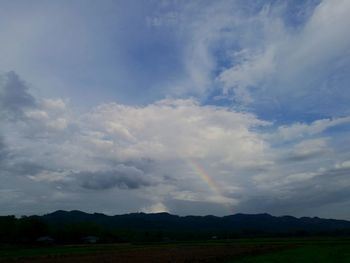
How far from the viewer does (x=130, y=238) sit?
165500 millimetres

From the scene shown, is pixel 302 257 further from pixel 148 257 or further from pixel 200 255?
pixel 148 257

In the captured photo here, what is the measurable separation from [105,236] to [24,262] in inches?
4135

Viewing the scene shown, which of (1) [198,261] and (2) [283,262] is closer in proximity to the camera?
(2) [283,262]

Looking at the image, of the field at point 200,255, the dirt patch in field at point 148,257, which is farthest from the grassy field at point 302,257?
the dirt patch in field at point 148,257

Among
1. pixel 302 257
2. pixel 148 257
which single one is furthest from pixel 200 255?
pixel 302 257

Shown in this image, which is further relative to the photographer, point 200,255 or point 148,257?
point 200,255

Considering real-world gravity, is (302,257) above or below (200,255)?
below

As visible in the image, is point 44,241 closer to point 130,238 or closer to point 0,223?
point 0,223

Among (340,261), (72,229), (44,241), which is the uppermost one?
(72,229)

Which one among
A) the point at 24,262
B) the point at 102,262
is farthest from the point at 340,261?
the point at 24,262

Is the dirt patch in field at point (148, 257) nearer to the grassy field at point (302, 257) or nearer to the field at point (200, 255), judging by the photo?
the field at point (200, 255)

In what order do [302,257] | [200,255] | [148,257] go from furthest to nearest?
[200,255], [148,257], [302,257]

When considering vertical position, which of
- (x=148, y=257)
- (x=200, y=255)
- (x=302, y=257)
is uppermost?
(x=200, y=255)

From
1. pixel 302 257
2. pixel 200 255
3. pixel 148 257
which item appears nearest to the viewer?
pixel 302 257
